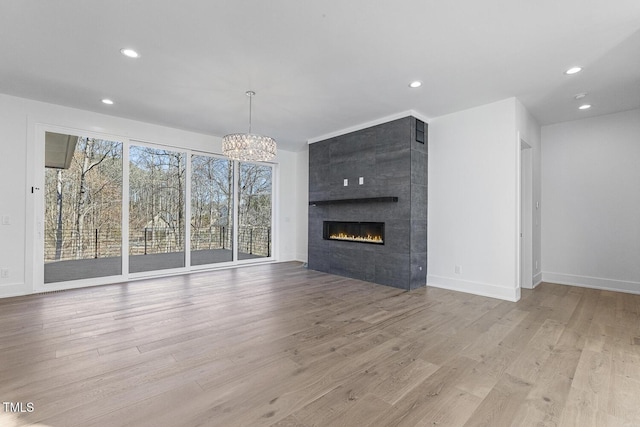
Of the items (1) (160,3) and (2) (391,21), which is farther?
(2) (391,21)

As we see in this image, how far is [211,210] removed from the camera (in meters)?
6.06

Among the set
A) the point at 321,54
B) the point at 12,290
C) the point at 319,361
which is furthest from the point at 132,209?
the point at 319,361

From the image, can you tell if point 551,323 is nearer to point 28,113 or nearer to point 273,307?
point 273,307

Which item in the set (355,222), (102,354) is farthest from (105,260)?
(355,222)

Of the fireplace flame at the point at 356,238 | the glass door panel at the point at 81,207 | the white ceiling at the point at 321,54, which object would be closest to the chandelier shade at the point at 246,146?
the white ceiling at the point at 321,54

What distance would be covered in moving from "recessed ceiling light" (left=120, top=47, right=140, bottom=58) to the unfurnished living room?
4cm

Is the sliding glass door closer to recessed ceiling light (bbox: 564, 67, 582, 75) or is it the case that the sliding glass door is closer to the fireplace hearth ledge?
the fireplace hearth ledge

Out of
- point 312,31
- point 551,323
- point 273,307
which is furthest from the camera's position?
point 273,307

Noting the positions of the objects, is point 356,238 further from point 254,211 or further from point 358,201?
point 254,211

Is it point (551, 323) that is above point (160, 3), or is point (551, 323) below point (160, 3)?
below

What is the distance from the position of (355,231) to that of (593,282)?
3.90 meters

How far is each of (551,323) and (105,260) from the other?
6.50 meters

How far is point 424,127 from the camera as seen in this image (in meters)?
4.80

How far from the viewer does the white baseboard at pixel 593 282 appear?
4.34 meters
